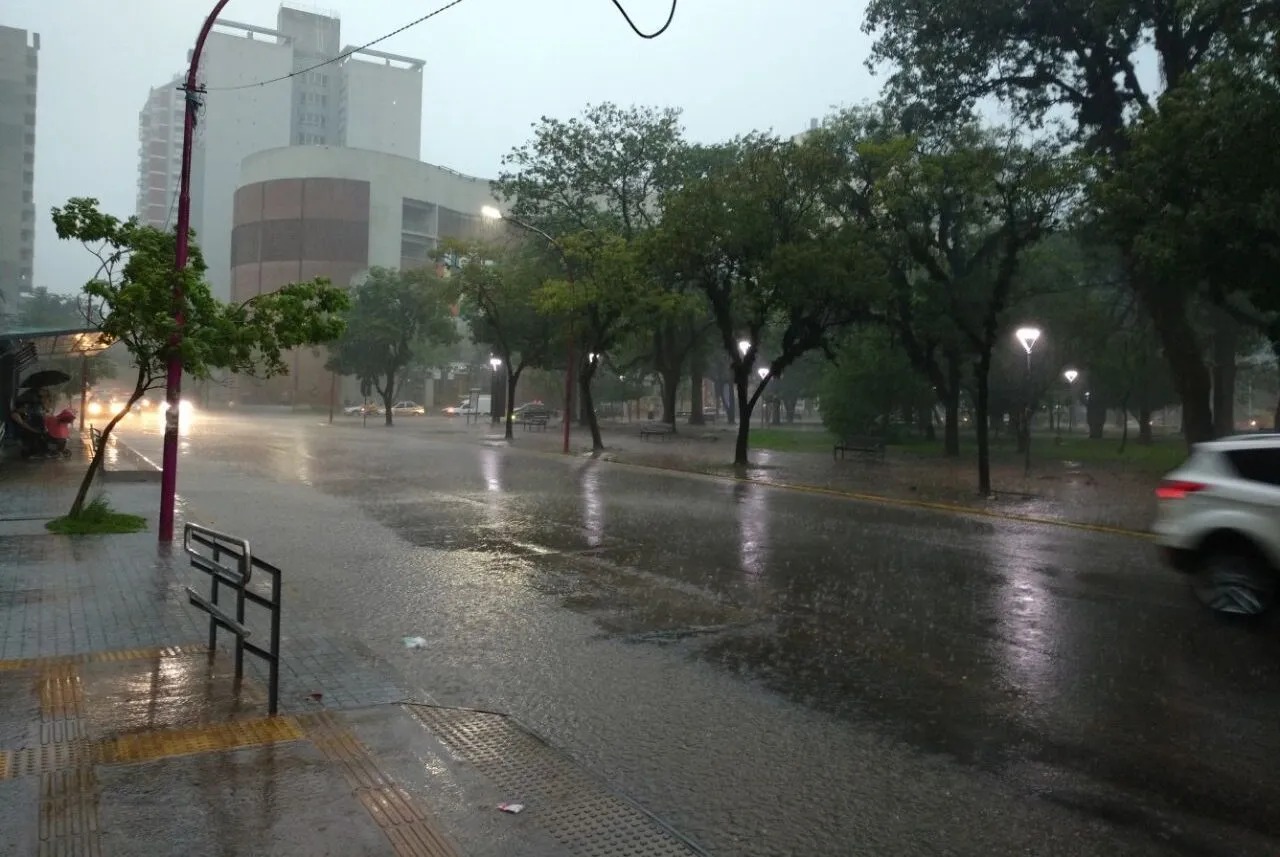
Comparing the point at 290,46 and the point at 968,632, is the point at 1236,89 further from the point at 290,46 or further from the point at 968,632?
the point at 290,46

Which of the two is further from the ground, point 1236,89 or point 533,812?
point 1236,89

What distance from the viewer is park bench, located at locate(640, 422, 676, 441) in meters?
44.5

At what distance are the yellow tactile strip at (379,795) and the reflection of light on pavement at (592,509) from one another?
305 inches

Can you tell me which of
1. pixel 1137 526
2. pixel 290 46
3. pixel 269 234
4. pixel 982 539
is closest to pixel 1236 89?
pixel 1137 526

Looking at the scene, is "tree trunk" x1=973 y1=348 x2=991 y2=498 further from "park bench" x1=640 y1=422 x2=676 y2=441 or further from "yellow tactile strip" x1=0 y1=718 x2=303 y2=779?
"park bench" x1=640 y1=422 x2=676 y2=441

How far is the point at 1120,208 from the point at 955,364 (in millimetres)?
14438

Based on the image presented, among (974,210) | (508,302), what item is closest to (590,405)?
(508,302)

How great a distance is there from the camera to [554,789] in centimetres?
483

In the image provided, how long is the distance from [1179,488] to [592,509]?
10.2m

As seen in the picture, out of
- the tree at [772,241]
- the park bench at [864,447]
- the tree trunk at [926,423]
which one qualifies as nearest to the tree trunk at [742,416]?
the tree at [772,241]

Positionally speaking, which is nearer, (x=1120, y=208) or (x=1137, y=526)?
(x=1137, y=526)

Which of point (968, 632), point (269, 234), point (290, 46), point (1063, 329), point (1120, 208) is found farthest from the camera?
point (290, 46)

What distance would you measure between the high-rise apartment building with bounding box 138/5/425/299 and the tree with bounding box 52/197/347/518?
369 ft

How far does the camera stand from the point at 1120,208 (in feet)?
64.0
